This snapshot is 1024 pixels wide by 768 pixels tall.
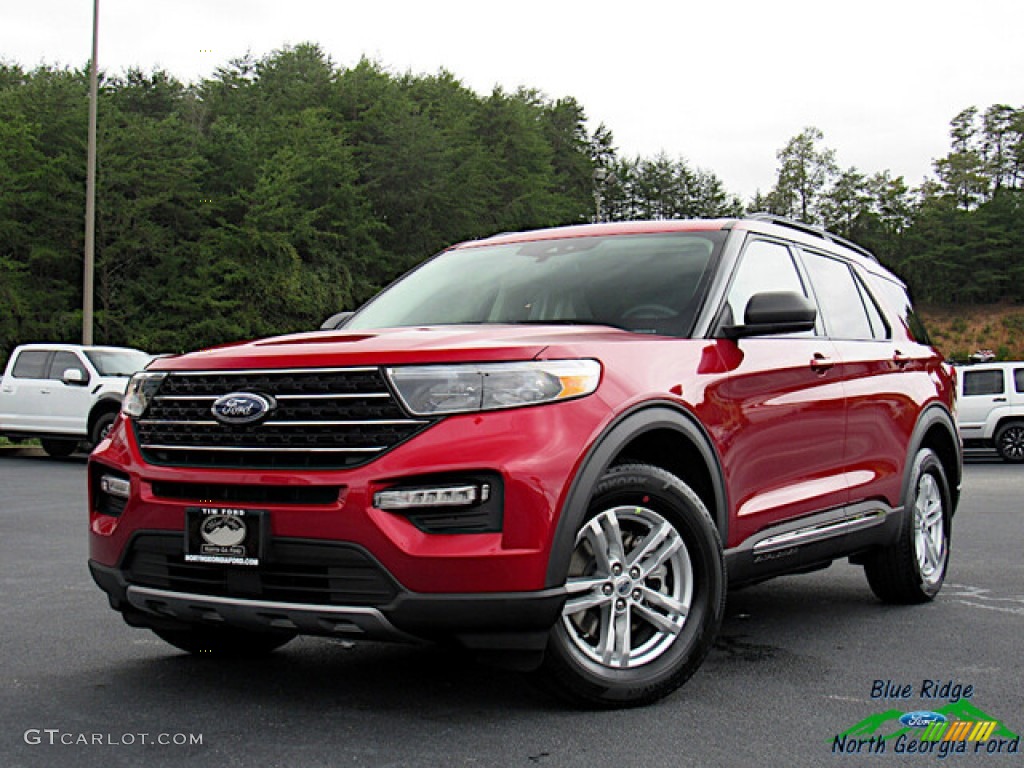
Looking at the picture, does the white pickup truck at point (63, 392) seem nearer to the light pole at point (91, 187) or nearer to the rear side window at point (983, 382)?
the light pole at point (91, 187)

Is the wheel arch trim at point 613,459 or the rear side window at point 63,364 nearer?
the wheel arch trim at point 613,459

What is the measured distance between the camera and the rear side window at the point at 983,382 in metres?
20.8

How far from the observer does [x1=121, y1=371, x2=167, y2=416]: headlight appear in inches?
166

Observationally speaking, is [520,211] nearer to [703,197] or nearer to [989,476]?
[703,197]

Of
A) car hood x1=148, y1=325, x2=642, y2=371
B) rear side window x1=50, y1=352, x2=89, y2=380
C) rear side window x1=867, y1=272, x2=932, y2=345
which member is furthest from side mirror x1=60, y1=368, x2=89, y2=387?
car hood x1=148, y1=325, x2=642, y2=371

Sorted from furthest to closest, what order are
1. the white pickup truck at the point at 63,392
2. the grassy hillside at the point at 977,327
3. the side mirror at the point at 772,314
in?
1. the grassy hillside at the point at 977,327
2. the white pickup truck at the point at 63,392
3. the side mirror at the point at 772,314

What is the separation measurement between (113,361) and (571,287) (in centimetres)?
1588

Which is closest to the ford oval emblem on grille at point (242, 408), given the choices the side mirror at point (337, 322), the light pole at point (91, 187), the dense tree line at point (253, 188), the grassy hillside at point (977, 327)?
the side mirror at point (337, 322)

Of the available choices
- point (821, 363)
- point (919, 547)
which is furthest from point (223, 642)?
point (919, 547)

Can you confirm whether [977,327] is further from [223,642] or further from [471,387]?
[471,387]

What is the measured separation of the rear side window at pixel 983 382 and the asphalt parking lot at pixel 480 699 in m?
15.6

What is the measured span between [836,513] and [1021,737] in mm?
1698

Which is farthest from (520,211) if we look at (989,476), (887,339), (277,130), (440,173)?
(887,339)

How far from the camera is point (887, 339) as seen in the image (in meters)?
6.39
